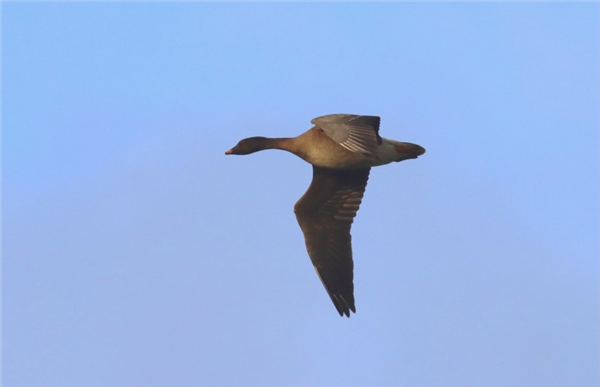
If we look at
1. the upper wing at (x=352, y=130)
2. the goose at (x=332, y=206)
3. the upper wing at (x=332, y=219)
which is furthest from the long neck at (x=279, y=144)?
the upper wing at (x=352, y=130)

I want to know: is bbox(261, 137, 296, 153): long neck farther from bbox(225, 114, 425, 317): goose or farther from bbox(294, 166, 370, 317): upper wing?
bbox(294, 166, 370, 317): upper wing

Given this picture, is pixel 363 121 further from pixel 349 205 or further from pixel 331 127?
pixel 349 205

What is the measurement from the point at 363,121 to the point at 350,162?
128 cm

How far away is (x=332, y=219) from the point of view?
19281 mm

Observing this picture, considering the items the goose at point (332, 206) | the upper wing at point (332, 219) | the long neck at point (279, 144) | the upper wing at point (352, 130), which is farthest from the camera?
the upper wing at point (332, 219)

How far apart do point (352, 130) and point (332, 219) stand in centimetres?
325

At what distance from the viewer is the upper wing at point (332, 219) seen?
62.5ft

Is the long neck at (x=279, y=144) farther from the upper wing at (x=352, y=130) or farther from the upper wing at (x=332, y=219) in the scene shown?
the upper wing at (x=352, y=130)

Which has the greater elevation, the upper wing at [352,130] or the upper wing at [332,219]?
the upper wing at [352,130]

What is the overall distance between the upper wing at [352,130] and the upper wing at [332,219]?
2168 millimetres

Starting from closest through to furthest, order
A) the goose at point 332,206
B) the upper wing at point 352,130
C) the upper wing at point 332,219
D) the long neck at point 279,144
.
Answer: the upper wing at point 352,130 < the goose at point 332,206 < the long neck at point 279,144 < the upper wing at point 332,219

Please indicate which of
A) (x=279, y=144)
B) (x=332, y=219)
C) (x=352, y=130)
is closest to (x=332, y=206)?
(x=332, y=219)

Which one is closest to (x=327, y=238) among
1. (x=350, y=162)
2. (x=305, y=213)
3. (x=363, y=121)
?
(x=305, y=213)

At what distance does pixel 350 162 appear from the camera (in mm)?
17859
